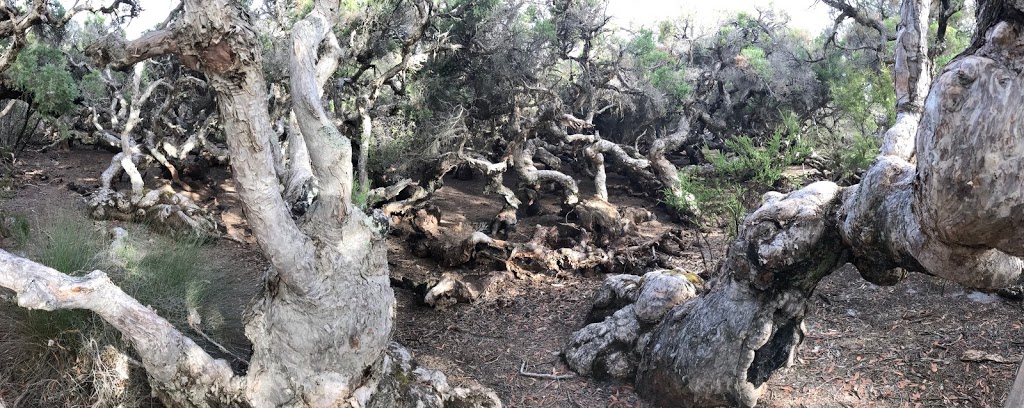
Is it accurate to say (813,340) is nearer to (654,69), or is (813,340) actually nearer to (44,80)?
(44,80)

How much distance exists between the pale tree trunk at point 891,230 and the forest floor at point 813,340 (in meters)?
0.45

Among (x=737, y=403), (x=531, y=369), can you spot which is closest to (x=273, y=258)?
(x=531, y=369)

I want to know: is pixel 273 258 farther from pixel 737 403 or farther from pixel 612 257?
pixel 612 257

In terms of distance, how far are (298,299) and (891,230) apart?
2900mm

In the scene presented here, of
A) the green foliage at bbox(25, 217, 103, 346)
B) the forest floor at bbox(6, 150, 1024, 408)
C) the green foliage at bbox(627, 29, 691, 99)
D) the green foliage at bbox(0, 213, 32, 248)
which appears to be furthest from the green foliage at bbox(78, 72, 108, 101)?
the green foliage at bbox(627, 29, 691, 99)

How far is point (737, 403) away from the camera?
3934 millimetres

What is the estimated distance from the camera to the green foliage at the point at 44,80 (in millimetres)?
8234

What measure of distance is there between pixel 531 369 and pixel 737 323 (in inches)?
66.9

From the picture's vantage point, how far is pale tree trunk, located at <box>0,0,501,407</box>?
9.13 feet

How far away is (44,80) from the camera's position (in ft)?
27.9

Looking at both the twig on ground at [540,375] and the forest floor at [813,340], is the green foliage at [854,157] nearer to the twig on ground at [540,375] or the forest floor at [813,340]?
the forest floor at [813,340]

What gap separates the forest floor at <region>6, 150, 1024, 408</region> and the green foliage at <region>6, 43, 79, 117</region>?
2133mm

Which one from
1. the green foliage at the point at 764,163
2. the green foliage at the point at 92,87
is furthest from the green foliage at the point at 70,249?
the green foliage at the point at 92,87

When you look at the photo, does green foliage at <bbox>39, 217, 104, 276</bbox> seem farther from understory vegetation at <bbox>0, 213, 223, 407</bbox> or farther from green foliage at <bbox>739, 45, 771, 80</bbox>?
green foliage at <bbox>739, 45, 771, 80</bbox>
